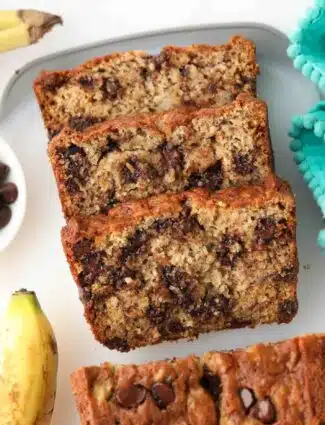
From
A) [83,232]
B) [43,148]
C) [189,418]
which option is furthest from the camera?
[43,148]

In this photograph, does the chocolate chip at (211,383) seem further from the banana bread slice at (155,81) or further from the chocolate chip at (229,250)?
the banana bread slice at (155,81)

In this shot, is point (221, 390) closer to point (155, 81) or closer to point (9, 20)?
point (155, 81)

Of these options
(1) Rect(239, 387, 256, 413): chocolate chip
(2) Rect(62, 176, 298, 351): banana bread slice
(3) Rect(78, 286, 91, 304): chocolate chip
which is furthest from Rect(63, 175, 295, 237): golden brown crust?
(1) Rect(239, 387, 256, 413): chocolate chip

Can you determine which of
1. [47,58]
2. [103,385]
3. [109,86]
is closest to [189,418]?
[103,385]

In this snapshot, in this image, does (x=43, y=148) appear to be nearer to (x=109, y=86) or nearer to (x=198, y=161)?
(x=109, y=86)

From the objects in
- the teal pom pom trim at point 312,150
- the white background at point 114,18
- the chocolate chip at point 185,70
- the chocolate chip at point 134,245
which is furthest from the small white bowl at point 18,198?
the teal pom pom trim at point 312,150

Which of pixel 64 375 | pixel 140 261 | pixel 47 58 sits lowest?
pixel 64 375

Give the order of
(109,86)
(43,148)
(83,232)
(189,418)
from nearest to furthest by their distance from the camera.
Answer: (189,418)
(83,232)
(109,86)
(43,148)
